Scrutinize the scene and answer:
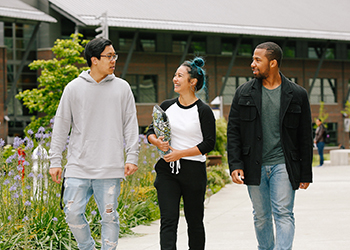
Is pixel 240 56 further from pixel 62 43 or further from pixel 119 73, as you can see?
pixel 62 43

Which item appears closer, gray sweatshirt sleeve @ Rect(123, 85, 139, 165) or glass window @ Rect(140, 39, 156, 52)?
gray sweatshirt sleeve @ Rect(123, 85, 139, 165)

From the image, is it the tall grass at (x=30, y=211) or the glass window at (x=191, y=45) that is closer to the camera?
the tall grass at (x=30, y=211)

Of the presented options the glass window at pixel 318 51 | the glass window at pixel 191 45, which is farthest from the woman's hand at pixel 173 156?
the glass window at pixel 318 51

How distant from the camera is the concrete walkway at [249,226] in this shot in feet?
20.4

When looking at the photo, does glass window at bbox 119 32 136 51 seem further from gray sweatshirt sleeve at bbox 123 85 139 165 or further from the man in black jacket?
the man in black jacket

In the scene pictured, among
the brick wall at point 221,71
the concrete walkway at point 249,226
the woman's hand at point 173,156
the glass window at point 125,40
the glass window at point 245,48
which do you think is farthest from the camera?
the glass window at point 245,48

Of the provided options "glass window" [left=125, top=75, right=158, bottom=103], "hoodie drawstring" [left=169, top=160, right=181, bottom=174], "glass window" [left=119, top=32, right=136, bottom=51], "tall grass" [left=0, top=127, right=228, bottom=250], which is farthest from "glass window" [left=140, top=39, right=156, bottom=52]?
"hoodie drawstring" [left=169, top=160, right=181, bottom=174]

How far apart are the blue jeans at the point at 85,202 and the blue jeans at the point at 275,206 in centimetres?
125

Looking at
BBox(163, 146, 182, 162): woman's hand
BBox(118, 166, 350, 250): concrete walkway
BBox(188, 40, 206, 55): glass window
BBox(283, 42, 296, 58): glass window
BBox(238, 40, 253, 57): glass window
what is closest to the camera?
BBox(163, 146, 182, 162): woman's hand

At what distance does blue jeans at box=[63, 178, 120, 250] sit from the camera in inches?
168

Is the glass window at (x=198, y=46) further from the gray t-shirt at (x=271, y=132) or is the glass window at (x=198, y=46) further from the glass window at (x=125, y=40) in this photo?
the gray t-shirt at (x=271, y=132)

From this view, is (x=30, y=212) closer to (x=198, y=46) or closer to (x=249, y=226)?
(x=249, y=226)

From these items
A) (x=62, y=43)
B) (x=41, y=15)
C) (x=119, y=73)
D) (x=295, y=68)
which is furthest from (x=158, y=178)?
(x=295, y=68)

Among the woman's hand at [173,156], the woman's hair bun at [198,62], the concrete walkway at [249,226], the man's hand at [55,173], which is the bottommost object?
the concrete walkway at [249,226]
